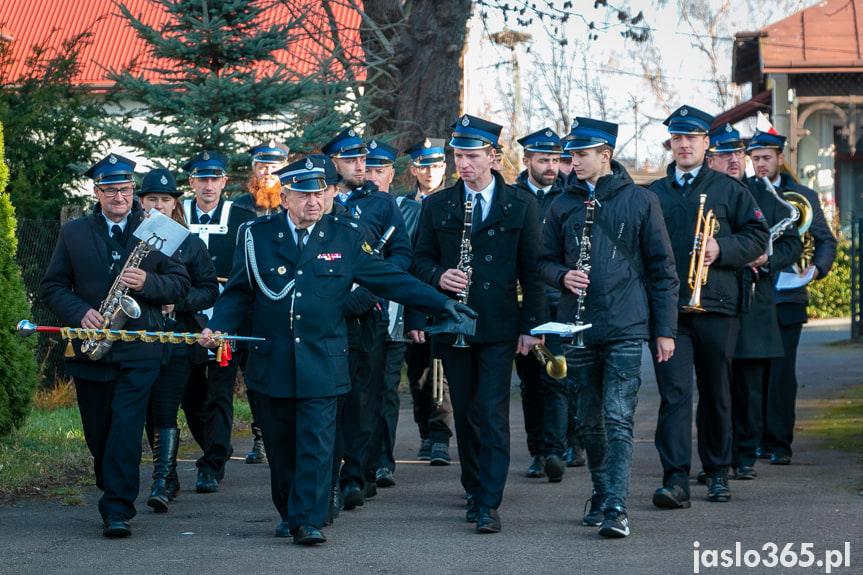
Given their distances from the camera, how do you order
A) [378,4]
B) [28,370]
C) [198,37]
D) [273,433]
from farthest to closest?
[378,4] → [198,37] → [28,370] → [273,433]

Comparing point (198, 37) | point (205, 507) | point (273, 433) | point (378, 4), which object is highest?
point (378, 4)

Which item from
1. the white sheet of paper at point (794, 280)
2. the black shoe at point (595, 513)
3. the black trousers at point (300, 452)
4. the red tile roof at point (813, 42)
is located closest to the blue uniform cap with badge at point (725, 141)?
the white sheet of paper at point (794, 280)

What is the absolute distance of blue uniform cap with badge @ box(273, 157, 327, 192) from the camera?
7113mm

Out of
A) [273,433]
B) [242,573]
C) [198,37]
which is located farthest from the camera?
→ [198,37]

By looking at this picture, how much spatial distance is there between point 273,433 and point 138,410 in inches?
36.4

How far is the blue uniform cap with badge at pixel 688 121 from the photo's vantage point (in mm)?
8180

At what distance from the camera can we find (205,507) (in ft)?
27.3

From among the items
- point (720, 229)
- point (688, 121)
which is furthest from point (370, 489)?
point (688, 121)

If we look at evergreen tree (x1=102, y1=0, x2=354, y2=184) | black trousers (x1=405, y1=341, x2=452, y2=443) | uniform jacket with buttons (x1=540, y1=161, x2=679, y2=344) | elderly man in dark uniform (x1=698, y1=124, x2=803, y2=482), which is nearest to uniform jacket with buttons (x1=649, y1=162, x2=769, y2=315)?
elderly man in dark uniform (x1=698, y1=124, x2=803, y2=482)

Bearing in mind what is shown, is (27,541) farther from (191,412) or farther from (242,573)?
(191,412)

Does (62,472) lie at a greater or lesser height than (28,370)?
lesser

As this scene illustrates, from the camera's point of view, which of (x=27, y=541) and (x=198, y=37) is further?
(x=198, y=37)

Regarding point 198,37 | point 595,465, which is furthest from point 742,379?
point 198,37

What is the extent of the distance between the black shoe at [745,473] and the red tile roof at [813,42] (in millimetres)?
17357
